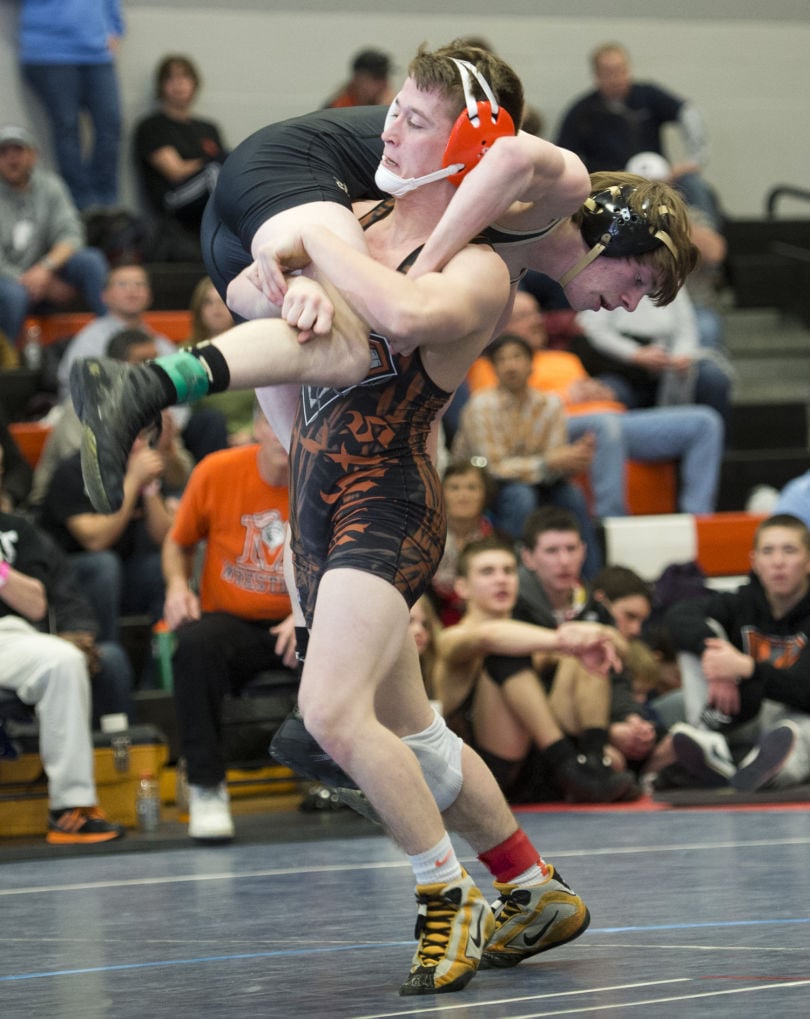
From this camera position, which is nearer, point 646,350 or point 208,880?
point 208,880

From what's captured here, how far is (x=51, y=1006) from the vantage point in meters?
2.96

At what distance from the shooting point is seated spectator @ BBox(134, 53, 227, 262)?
29.8 feet

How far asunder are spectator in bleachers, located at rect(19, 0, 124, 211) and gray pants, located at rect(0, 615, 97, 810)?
14.0 feet

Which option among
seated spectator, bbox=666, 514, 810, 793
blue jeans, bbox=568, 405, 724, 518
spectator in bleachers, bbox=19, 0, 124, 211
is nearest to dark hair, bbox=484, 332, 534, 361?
blue jeans, bbox=568, 405, 724, 518

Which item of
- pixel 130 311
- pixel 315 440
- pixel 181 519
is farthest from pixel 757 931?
pixel 130 311

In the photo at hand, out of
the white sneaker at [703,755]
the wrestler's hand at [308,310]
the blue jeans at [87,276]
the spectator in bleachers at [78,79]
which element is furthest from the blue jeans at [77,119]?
the wrestler's hand at [308,310]

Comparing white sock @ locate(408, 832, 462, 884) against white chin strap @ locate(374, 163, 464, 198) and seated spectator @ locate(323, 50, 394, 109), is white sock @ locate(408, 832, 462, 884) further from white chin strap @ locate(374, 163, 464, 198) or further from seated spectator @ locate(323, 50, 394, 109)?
seated spectator @ locate(323, 50, 394, 109)

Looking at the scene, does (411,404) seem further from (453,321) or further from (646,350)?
(646,350)

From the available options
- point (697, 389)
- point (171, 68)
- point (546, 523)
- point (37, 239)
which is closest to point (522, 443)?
point (546, 523)

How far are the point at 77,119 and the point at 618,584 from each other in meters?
4.33

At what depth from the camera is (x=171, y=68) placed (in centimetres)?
925

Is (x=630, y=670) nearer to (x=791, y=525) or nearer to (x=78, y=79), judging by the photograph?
(x=791, y=525)

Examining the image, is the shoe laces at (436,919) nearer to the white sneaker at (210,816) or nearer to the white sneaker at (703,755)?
the white sneaker at (210,816)

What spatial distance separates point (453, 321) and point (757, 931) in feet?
4.32
